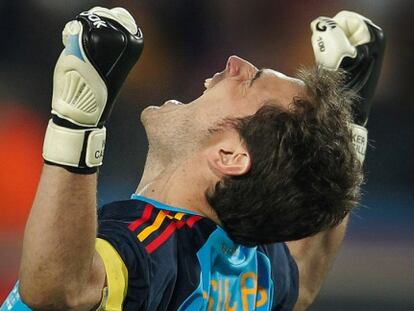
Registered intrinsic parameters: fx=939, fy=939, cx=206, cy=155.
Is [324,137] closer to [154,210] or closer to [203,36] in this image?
[154,210]

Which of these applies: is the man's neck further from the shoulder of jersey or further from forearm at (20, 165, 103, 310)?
forearm at (20, 165, 103, 310)

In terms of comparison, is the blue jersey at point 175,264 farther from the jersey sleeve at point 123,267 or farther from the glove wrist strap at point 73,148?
the glove wrist strap at point 73,148

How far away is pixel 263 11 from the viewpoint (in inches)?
189

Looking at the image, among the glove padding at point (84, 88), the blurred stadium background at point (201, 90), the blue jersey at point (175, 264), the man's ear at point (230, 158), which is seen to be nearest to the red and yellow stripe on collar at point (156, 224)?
the blue jersey at point (175, 264)

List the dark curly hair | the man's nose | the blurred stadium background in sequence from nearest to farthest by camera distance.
A: the dark curly hair < the man's nose < the blurred stadium background

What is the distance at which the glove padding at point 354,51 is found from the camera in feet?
7.84

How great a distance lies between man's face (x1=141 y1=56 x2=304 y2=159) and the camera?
76.1 inches

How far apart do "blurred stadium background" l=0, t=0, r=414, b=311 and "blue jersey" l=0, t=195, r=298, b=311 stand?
199 cm

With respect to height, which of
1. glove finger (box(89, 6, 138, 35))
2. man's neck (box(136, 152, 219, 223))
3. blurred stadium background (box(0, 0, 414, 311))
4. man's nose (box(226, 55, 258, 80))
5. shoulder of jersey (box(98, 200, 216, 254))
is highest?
glove finger (box(89, 6, 138, 35))

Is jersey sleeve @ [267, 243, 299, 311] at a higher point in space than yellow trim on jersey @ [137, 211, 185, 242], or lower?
lower

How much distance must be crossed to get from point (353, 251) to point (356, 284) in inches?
10.2

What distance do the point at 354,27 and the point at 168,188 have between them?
2.74ft

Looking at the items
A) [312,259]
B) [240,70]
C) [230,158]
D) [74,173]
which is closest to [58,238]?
[74,173]

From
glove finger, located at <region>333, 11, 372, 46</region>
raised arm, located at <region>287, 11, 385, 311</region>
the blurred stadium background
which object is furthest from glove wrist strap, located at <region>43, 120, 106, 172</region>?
the blurred stadium background
